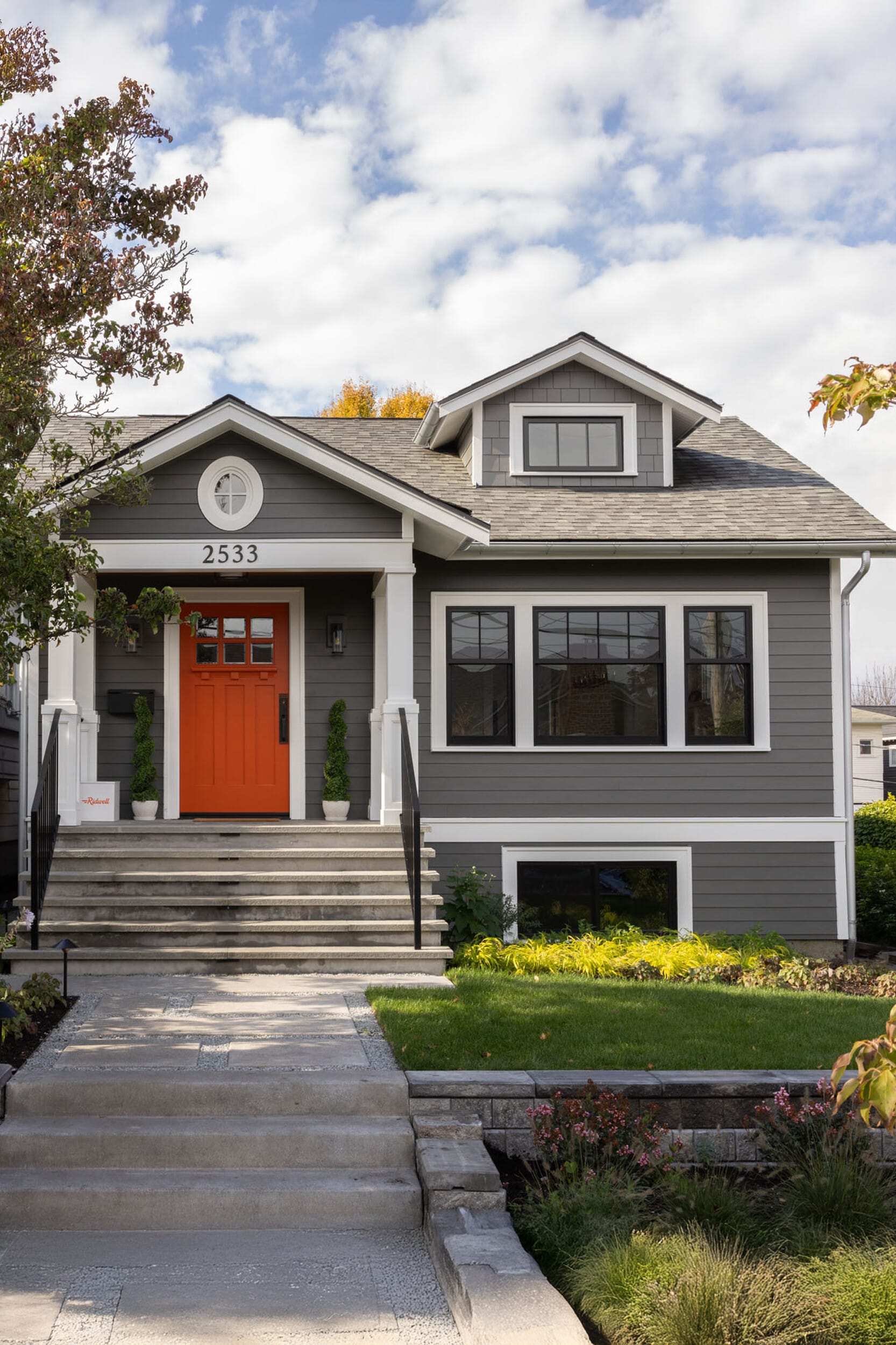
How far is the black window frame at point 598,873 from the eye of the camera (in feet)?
36.6

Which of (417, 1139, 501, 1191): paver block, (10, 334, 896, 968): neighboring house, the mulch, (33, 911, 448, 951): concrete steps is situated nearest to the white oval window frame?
(10, 334, 896, 968): neighboring house

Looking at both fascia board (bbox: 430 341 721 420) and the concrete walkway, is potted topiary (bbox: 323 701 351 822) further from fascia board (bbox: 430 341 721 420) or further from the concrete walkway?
the concrete walkway

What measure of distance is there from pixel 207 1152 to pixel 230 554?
231 inches

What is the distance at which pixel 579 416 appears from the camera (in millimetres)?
12148

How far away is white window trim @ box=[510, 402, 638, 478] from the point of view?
39.6 feet

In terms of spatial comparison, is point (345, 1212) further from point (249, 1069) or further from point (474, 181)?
point (474, 181)

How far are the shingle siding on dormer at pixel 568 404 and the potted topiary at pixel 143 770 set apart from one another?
162 inches

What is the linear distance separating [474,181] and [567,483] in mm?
3150

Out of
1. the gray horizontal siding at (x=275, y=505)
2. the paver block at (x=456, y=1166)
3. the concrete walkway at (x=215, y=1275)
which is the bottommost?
the concrete walkway at (x=215, y=1275)

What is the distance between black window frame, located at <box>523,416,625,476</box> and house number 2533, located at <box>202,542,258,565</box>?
3.40 m

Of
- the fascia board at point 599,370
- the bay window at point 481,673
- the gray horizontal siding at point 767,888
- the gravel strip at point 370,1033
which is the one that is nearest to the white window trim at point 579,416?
the fascia board at point 599,370

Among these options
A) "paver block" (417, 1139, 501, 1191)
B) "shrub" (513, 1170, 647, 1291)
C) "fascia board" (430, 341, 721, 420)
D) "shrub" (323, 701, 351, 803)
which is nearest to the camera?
"shrub" (513, 1170, 647, 1291)

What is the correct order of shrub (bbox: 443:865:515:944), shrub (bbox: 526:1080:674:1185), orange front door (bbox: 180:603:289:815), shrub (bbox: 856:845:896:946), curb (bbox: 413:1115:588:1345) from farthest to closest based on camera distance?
shrub (bbox: 856:845:896:946), orange front door (bbox: 180:603:289:815), shrub (bbox: 443:865:515:944), shrub (bbox: 526:1080:674:1185), curb (bbox: 413:1115:588:1345)

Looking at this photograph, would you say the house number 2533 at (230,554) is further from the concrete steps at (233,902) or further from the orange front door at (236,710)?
the concrete steps at (233,902)
